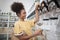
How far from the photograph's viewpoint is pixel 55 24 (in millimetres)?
1110

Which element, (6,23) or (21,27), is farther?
(6,23)

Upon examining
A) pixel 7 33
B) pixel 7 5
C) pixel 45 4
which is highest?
pixel 7 5

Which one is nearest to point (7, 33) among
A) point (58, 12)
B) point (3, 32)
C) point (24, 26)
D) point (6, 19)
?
point (3, 32)

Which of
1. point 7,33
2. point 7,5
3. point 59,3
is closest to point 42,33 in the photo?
point 59,3

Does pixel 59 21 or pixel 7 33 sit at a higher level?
pixel 59 21

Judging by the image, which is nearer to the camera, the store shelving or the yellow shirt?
the yellow shirt

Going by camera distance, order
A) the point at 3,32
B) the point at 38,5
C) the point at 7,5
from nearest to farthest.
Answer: the point at 38,5
the point at 3,32
the point at 7,5

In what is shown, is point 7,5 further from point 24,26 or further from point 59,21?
point 59,21

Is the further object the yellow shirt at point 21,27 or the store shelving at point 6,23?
the store shelving at point 6,23

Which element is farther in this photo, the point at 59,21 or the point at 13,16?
the point at 13,16

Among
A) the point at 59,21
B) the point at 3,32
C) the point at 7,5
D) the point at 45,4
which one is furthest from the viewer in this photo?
the point at 7,5

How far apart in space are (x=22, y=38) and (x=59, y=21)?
2.01 ft

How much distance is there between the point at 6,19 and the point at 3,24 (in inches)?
7.7

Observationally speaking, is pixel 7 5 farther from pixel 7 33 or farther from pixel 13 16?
pixel 7 33
